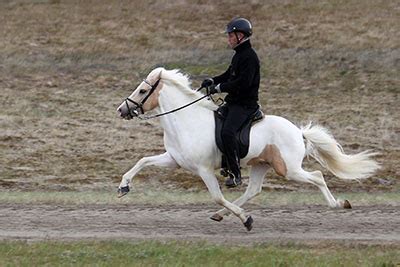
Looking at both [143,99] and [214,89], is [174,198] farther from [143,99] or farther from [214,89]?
[214,89]

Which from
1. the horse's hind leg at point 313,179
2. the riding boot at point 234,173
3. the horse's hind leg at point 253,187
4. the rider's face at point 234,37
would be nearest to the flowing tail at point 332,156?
the horse's hind leg at point 313,179

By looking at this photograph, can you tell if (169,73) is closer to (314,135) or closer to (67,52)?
(314,135)

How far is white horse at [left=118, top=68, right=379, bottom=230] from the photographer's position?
13312 millimetres

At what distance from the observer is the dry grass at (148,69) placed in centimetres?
2358

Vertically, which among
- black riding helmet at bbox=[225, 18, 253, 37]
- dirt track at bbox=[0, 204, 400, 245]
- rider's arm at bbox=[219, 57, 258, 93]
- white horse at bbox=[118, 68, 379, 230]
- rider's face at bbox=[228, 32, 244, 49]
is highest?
black riding helmet at bbox=[225, 18, 253, 37]

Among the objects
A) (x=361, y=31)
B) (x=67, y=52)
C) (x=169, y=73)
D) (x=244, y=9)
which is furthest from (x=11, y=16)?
(x=169, y=73)

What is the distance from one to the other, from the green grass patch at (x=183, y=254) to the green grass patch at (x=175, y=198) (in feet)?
14.9

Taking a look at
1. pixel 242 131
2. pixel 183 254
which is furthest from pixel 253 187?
pixel 183 254

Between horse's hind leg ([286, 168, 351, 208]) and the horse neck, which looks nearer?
the horse neck

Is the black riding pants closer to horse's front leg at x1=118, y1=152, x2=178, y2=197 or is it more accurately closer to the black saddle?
the black saddle

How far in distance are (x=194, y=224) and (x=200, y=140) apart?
145cm

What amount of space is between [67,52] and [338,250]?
961 inches

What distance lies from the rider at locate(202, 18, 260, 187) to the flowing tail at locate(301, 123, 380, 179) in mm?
1305

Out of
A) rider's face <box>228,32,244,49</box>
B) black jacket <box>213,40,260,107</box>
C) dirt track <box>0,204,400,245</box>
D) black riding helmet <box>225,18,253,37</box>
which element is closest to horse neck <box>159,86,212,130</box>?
black jacket <box>213,40,260,107</box>
